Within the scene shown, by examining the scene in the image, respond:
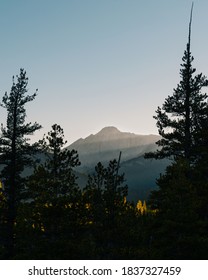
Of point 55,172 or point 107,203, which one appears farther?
point 55,172

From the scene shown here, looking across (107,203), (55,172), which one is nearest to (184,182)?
(107,203)

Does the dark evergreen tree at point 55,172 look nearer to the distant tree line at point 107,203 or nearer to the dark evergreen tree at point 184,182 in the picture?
the distant tree line at point 107,203

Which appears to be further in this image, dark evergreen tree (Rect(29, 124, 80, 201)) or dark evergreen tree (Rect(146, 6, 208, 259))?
dark evergreen tree (Rect(29, 124, 80, 201))

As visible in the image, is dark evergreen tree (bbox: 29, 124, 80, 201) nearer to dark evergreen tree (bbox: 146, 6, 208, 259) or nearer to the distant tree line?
the distant tree line

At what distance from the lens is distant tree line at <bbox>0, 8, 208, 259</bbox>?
20.0 meters

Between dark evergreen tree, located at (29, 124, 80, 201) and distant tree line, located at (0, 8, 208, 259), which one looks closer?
distant tree line, located at (0, 8, 208, 259)

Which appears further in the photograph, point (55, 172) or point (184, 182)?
point (55, 172)

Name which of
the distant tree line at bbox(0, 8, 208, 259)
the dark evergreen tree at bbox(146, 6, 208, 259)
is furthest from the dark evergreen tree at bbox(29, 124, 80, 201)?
the dark evergreen tree at bbox(146, 6, 208, 259)

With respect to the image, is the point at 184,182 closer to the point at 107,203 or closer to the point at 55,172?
the point at 107,203

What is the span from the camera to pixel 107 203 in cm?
1986

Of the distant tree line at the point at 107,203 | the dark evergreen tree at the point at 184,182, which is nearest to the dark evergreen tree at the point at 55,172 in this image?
the distant tree line at the point at 107,203

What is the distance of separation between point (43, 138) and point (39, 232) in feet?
26.0

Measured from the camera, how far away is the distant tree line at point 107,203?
65.5 feet
